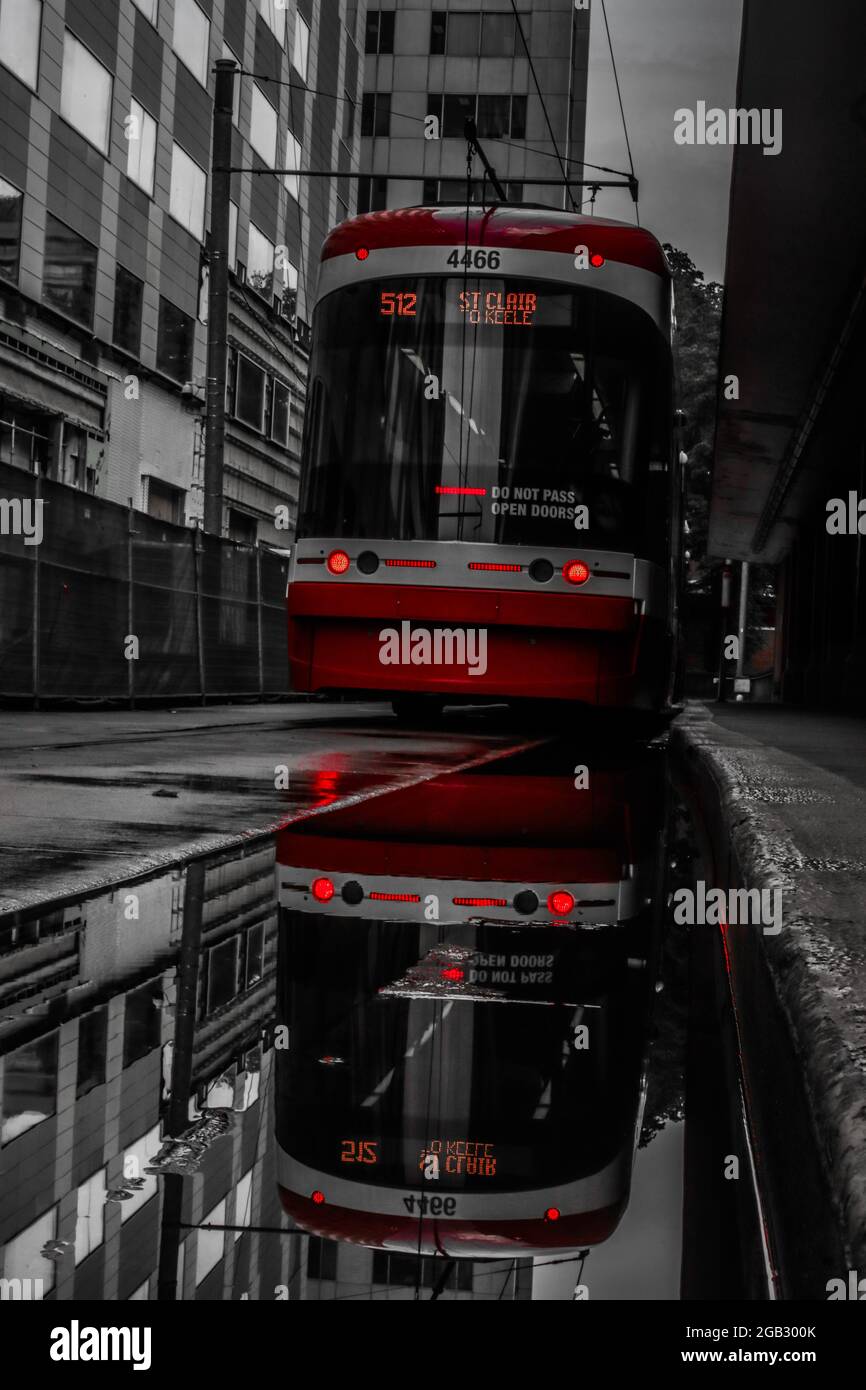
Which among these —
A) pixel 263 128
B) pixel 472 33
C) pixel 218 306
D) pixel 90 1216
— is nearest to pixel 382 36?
pixel 472 33

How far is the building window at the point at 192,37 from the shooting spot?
30.4m

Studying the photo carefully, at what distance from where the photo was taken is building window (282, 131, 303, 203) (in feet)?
128

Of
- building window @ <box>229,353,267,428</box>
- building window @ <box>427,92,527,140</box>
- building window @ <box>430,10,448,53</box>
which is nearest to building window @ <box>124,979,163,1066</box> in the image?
building window @ <box>229,353,267,428</box>

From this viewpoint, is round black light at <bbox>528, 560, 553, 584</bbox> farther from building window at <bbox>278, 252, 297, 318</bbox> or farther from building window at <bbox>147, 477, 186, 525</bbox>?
building window at <bbox>278, 252, 297, 318</bbox>

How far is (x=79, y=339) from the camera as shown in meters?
25.5

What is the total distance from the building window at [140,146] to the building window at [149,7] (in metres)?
1.64

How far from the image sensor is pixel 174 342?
1219 inches

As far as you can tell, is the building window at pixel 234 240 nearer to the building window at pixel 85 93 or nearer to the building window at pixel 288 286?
the building window at pixel 288 286

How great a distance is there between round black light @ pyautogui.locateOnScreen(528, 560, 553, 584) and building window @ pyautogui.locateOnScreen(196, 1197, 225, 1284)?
30.5 ft

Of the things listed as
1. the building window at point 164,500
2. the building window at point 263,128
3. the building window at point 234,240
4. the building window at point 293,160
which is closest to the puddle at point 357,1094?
the building window at point 164,500

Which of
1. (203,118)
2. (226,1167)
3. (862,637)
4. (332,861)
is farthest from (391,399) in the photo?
(203,118)

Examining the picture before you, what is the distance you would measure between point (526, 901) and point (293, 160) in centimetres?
3831

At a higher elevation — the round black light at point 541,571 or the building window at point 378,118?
the building window at point 378,118

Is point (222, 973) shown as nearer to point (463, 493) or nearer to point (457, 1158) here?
point (457, 1158)
